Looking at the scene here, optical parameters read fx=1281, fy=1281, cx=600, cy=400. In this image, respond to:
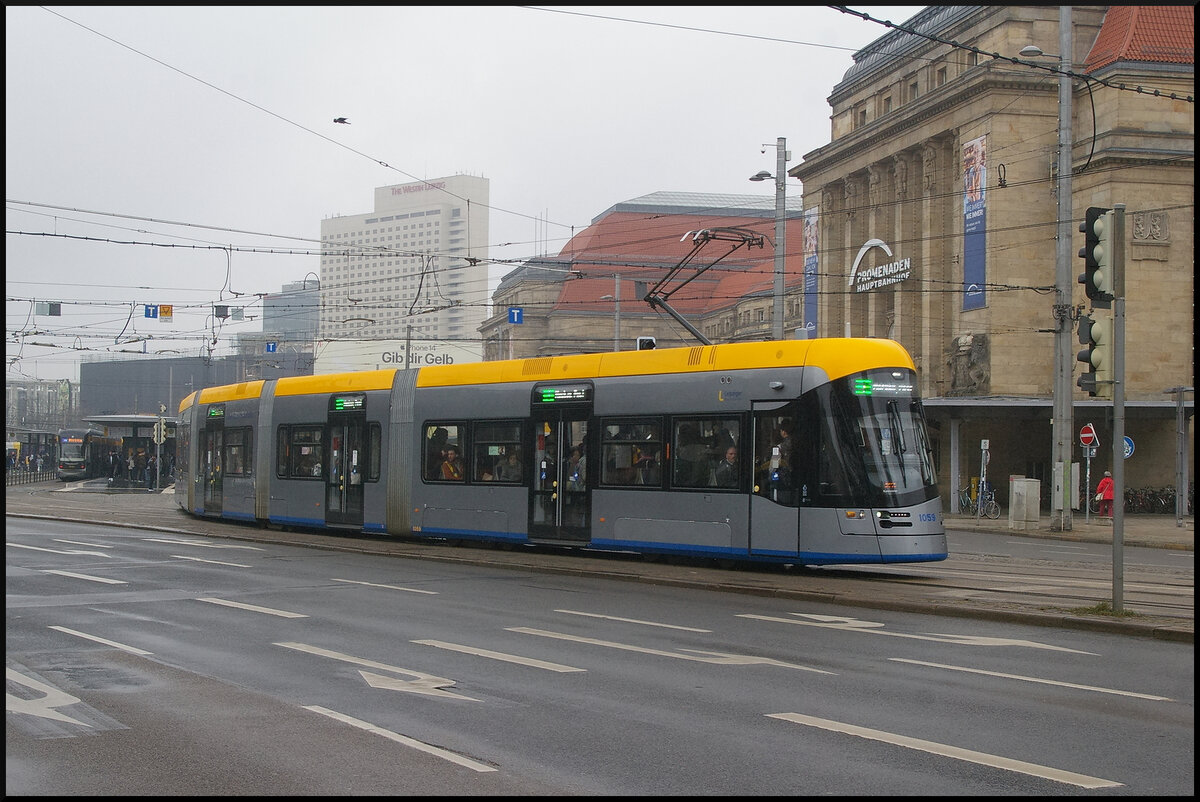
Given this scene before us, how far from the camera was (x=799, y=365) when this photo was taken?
59.0 feet

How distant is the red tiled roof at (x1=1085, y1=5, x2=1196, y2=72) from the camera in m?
49.0

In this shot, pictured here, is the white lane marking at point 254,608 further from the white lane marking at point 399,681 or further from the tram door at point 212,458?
the tram door at point 212,458

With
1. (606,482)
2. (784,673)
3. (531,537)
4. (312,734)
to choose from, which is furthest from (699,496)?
(312,734)

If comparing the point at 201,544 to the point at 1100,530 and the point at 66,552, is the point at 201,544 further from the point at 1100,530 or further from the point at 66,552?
the point at 1100,530

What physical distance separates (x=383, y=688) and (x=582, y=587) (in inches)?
309

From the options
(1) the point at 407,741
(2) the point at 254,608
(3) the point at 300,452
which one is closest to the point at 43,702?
(1) the point at 407,741

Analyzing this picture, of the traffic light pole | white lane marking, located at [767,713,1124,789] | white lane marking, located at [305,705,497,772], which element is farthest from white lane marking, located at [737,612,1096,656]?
white lane marking, located at [305,705,497,772]

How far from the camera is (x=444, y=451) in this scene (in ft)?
78.7

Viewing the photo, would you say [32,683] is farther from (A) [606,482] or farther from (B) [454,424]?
(B) [454,424]

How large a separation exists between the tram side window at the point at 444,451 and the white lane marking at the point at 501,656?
12.3m

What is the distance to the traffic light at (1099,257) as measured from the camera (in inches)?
527

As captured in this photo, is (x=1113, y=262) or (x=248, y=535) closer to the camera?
(x=1113, y=262)

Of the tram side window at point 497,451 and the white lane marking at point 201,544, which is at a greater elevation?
the tram side window at point 497,451

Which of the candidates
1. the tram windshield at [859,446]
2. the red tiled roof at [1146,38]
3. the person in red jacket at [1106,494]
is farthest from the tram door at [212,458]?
the red tiled roof at [1146,38]
